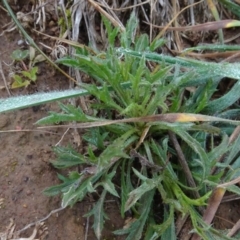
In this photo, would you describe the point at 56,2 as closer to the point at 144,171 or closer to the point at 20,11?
the point at 20,11

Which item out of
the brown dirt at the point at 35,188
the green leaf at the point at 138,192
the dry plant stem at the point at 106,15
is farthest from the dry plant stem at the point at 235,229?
the dry plant stem at the point at 106,15

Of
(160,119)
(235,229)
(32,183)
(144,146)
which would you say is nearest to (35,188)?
(32,183)

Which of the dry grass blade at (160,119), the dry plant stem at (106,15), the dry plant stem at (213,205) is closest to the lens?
the dry grass blade at (160,119)

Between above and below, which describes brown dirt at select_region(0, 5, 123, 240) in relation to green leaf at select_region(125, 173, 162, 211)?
below

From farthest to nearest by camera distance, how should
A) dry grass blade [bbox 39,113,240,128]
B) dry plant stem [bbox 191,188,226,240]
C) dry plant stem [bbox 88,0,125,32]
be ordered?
dry plant stem [bbox 88,0,125,32] < dry plant stem [bbox 191,188,226,240] < dry grass blade [bbox 39,113,240,128]

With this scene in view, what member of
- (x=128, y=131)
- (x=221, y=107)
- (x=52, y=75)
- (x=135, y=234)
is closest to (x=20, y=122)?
(x=52, y=75)

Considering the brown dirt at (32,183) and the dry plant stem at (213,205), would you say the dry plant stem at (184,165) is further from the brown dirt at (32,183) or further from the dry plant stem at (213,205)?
the brown dirt at (32,183)

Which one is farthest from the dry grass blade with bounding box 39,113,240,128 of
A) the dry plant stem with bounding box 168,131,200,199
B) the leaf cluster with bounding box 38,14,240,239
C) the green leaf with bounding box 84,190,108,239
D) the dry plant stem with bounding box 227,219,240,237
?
the dry plant stem with bounding box 227,219,240,237

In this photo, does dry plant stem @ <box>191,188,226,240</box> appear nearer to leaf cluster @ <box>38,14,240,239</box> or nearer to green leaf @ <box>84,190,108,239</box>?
leaf cluster @ <box>38,14,240,239</box>
